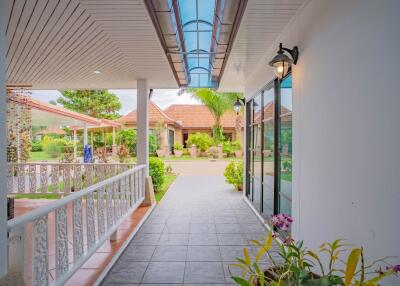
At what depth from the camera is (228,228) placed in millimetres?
4680

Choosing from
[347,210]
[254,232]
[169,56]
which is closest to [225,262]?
[254,232]

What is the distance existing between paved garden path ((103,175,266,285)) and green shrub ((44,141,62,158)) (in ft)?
39.2

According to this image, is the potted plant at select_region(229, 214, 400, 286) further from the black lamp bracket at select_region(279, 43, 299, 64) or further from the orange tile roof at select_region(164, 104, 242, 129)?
the orange tile roof at select_region(164, 104, 242, 129)

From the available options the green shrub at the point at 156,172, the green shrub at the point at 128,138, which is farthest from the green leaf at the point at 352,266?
the green shrub at the point at 128,138

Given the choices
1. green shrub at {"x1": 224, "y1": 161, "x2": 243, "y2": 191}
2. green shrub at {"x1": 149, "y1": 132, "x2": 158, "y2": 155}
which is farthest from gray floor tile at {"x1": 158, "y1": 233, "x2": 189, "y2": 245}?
green shrub at {"x1": 149, "y1": 132, "x2": 158, "y2": 155}

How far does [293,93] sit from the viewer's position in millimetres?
3371

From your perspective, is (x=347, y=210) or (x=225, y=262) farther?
(x=225, y=262)

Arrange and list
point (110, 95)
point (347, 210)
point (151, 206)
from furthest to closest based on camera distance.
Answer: point (110, 95) → point (151, 206) → point (347, 210)

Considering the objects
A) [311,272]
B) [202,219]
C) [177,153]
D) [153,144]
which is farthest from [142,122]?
[177,153]

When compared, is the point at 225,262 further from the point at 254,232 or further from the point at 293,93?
the point at 293,93

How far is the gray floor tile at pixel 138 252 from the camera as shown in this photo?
3.50 meters

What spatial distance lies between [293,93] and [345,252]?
1.88 m

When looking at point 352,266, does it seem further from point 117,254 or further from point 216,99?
point 216,99

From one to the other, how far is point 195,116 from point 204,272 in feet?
66.5
